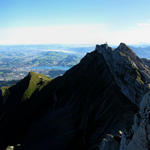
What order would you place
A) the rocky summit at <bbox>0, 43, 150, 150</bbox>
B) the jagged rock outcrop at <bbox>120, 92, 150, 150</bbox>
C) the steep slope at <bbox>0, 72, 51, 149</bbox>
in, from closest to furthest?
the jagged rock outcrop at <bbox>120, 92, 150, 150</bbox> → the rocky summit at <bbox>0, 43, 150, 150</bbox> → the steep slope at <bbox>0, 72, 51, 149</bbox>

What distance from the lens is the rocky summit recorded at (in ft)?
137

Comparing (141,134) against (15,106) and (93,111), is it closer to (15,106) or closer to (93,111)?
(93,111)

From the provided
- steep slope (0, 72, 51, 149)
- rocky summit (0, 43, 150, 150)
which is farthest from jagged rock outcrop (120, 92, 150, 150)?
steep slope (0, 72, 51, 149)

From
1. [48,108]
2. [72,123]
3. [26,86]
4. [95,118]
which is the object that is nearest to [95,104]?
[95,118]

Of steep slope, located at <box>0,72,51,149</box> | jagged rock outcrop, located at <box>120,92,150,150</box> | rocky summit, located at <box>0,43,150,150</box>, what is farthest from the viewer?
steep slope, located at <box>0,72,51,149</box>

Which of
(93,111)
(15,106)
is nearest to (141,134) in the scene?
(93,111)

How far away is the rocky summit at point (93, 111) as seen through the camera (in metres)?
41.8

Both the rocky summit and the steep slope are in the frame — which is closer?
the rocky summit

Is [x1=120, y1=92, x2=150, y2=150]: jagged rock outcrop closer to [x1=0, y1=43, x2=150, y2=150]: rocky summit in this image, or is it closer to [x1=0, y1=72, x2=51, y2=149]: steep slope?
[x1=0, y1=43, x2=150, y2=150]: rocky summit

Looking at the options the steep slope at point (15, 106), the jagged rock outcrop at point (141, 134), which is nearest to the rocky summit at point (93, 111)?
the jagged rock outcrop at point (141, 134)

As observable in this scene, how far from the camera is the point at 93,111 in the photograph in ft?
222

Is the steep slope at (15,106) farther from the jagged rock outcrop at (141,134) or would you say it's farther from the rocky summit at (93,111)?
the jagged rock outcrop at (141,134)

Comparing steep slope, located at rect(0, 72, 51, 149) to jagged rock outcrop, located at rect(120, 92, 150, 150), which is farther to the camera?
steep slope, located at rect(0, 72, 51, 149)

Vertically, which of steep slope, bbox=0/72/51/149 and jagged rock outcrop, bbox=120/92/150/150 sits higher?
jagged rock outcrop, bbox=120/92/150/150
